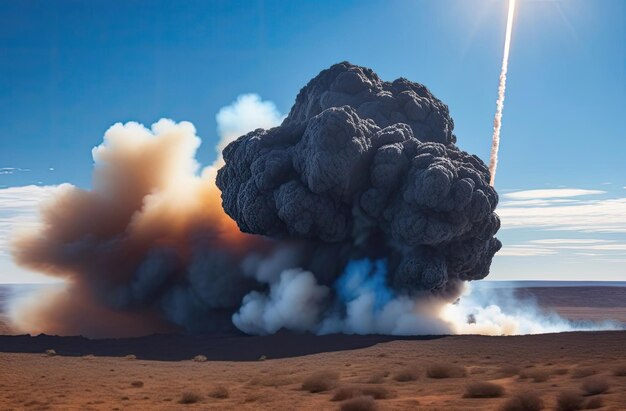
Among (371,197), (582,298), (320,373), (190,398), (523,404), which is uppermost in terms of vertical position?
(582,298)

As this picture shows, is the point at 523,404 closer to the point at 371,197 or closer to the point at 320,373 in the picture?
the point at 320,373

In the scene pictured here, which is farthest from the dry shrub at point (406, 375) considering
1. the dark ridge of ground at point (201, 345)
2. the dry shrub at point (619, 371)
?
the dark ridge of ground at point (201, 345)

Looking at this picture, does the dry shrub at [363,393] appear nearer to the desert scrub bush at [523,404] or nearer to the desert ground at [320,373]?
the desert ground at [320,373]

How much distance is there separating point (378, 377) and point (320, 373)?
2.67 meters

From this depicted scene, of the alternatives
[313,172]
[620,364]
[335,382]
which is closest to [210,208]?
[313,172]

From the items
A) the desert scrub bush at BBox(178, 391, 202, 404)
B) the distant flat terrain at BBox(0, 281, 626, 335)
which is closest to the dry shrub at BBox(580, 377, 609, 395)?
the desert scrub bush at BBox(178, 391, 202, 404)

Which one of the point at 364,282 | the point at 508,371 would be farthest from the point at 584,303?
the point at 508,371

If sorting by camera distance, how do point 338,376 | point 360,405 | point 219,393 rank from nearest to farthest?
1. point 360,405
2. point 219,393
3. point 338,376

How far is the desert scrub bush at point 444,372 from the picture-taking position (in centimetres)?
2805

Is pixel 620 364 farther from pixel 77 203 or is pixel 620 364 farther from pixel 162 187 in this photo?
pixel 77 203

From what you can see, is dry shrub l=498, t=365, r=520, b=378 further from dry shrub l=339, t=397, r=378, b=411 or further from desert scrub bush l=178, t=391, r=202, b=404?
desert scrub bush l=178, t=391, r=202, b=404

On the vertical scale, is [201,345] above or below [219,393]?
above

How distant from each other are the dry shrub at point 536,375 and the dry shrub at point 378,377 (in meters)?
5.99

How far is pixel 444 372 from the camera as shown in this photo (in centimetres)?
2814
